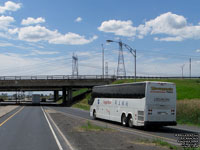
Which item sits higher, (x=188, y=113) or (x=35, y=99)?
(x=188, y=113)

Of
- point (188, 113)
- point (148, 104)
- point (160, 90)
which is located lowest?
point (188, 113)

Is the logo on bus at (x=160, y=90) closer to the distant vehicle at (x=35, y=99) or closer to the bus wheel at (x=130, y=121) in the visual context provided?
the bus wheel at (x=130, y=121)

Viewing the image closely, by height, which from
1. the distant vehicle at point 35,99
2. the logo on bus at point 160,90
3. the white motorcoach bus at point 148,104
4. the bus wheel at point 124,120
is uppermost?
the logo on bus at point 160,90

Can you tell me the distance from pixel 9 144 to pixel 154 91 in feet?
33.8

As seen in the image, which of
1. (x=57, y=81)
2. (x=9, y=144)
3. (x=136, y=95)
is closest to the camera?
(x=9, y=144)

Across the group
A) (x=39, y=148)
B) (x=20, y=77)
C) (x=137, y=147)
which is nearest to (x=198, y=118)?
(x=137, y=147)

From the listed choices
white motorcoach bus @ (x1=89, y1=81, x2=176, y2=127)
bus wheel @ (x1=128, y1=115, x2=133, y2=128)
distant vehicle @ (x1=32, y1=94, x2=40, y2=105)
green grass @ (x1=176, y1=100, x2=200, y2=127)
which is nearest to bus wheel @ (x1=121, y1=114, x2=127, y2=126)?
white motorcoach bus @ (x1=89, y1=81, x2=176, y2=127)

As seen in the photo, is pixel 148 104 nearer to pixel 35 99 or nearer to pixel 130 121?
pixel 130 121

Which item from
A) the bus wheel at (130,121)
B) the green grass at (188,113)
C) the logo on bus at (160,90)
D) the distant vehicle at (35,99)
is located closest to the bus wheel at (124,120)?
the bus wheel at (130,121)

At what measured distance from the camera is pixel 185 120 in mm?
25719

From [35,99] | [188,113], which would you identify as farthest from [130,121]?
[35,99]

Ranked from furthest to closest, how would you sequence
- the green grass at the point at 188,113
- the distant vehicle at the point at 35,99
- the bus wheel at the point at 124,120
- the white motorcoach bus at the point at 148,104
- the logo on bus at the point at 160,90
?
1. the distant vehicle at the point at 35,99
2. the green grass at the point at 188,113
3. the bus wheel at the point at 124,120
4. the logo on bus at the point at 160,90
5. the white motorcoach bus at the point at 148,104

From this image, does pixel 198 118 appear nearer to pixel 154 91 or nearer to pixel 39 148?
pixel 154 91

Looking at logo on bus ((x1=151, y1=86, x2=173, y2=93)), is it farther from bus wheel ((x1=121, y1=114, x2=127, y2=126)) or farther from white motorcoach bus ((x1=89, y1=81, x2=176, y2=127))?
bus wheel ((x1=121, y1=114, x2=127, y2=126))
